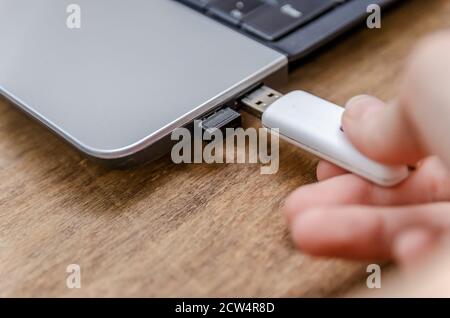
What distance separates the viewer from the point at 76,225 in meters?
0.47

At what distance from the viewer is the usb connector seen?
52 centimetres

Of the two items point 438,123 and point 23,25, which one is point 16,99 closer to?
point 23,25

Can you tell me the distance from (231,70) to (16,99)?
7.0 inches

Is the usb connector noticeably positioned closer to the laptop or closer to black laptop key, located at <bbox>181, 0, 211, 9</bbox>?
the laptop

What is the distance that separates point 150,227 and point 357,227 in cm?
15

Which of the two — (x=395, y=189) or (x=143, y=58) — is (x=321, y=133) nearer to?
(x=395, y=189)

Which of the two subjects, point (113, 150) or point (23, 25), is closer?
point (113, 150)

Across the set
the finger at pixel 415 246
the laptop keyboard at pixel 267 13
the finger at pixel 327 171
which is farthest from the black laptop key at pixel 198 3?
the finger at pixel 415 246

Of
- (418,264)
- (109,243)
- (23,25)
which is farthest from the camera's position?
(23,25)

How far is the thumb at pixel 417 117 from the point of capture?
35cm

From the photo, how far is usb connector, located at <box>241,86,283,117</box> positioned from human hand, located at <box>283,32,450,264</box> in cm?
9

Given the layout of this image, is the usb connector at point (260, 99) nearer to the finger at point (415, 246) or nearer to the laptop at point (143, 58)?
the laptop at point (143, 58)

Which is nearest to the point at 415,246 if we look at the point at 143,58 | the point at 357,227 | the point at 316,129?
the point at 357,227
